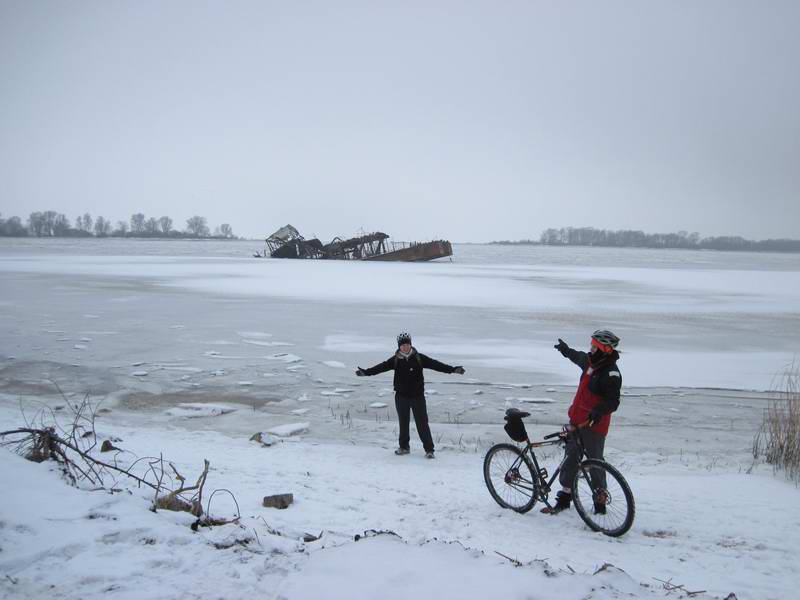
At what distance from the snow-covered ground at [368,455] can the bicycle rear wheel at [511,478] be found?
0.14 m

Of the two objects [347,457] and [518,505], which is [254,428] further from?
[518,505]

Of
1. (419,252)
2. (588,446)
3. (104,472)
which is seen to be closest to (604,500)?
(588,446)

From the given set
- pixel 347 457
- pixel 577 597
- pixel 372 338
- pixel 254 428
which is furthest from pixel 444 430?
pixel 372 338

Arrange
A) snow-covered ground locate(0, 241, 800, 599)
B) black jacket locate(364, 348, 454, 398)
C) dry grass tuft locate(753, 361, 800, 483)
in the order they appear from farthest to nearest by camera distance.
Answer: black jacket locate(364, 348, 454, 398) < dry grass tuft locate(753, 361, 800, 483) < snow-covered ground locate(0, 241, 800, 599)

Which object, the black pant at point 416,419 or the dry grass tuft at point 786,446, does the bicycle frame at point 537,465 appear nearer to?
the black pant at point 416,419

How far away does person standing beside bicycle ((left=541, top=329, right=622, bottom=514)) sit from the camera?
4.91 m

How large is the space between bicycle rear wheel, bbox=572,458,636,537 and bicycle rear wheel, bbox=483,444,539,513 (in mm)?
449

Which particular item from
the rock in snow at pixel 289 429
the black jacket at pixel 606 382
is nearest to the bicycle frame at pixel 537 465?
the black jacket at pixel 606 382

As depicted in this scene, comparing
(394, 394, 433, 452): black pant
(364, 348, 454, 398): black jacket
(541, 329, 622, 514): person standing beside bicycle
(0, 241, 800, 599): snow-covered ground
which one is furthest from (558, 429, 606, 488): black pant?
(364, 348, 454, 398): black jacket

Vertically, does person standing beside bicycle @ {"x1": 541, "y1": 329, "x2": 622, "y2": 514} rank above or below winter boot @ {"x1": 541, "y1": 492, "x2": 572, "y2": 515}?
above

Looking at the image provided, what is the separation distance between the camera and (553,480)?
17.5ft

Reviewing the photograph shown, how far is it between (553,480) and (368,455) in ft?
7.97

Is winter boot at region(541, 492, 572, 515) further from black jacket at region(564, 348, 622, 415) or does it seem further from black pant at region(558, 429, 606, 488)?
black jacket at region(564, 348, 622, 415)

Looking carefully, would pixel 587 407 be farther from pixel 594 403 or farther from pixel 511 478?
pixel 511 478
